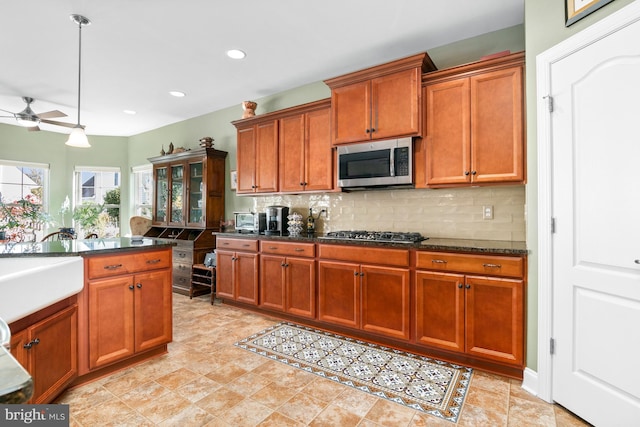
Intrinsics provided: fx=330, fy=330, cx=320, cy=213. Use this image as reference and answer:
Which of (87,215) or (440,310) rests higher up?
(87,215)

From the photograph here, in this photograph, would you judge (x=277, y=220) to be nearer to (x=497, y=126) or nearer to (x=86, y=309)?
(x=86, y=309)

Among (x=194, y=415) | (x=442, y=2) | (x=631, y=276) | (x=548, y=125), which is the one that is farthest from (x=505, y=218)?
(x=194, y=415)

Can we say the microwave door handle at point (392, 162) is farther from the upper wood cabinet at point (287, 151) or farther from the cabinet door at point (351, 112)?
the upper wood cabinet at point (287, 151)

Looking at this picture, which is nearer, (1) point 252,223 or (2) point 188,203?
(1) point 252,223

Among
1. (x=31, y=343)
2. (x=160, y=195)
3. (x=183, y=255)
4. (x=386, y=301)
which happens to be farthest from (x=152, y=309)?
(x=160, y=195)

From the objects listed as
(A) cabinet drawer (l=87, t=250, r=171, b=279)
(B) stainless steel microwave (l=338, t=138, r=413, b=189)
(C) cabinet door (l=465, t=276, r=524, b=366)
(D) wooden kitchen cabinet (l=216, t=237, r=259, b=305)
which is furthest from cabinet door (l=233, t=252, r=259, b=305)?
(C) cabinet door (l=465, t=276, r=524, b=366)

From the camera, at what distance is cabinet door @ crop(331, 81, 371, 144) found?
122 inches

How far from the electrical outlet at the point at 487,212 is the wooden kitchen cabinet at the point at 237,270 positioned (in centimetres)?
230

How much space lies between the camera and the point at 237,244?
12.6 feet

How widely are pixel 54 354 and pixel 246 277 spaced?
197 cm

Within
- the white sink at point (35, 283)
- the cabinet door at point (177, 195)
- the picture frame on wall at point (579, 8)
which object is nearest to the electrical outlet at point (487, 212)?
the picture frame on wall at point (579, 8)

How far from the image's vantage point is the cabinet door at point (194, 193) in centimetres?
489

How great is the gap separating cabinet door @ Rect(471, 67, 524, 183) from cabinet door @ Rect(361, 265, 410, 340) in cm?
103

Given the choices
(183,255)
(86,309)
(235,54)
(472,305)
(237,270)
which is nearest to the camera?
(86,309)
